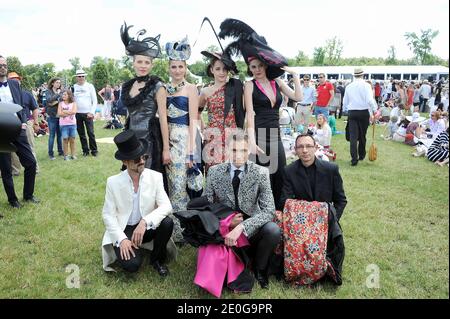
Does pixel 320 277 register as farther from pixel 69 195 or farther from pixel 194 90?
pixel 69 195

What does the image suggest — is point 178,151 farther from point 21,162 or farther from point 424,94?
point 424,94

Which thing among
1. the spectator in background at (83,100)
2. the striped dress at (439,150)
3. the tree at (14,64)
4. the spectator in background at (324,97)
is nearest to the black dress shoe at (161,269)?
the spectator in background at (83,100)

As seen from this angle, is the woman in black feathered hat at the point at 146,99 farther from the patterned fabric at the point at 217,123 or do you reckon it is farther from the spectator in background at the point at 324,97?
the spectator in background at the point at 324,97

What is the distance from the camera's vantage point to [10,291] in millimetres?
3146

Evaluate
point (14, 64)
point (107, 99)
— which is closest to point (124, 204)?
point (107, 99)

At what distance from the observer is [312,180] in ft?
11.5

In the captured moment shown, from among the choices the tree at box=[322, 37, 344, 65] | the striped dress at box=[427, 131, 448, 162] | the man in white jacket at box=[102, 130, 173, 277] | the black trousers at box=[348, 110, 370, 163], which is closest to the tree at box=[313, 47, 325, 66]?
the tree at box=[322, 37, 344, 65]

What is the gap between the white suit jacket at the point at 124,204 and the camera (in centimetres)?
335

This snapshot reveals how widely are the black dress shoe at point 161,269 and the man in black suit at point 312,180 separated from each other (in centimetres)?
125

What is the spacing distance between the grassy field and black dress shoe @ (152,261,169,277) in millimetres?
45

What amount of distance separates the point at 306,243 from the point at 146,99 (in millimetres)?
2026

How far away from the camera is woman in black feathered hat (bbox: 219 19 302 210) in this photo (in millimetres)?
3783
